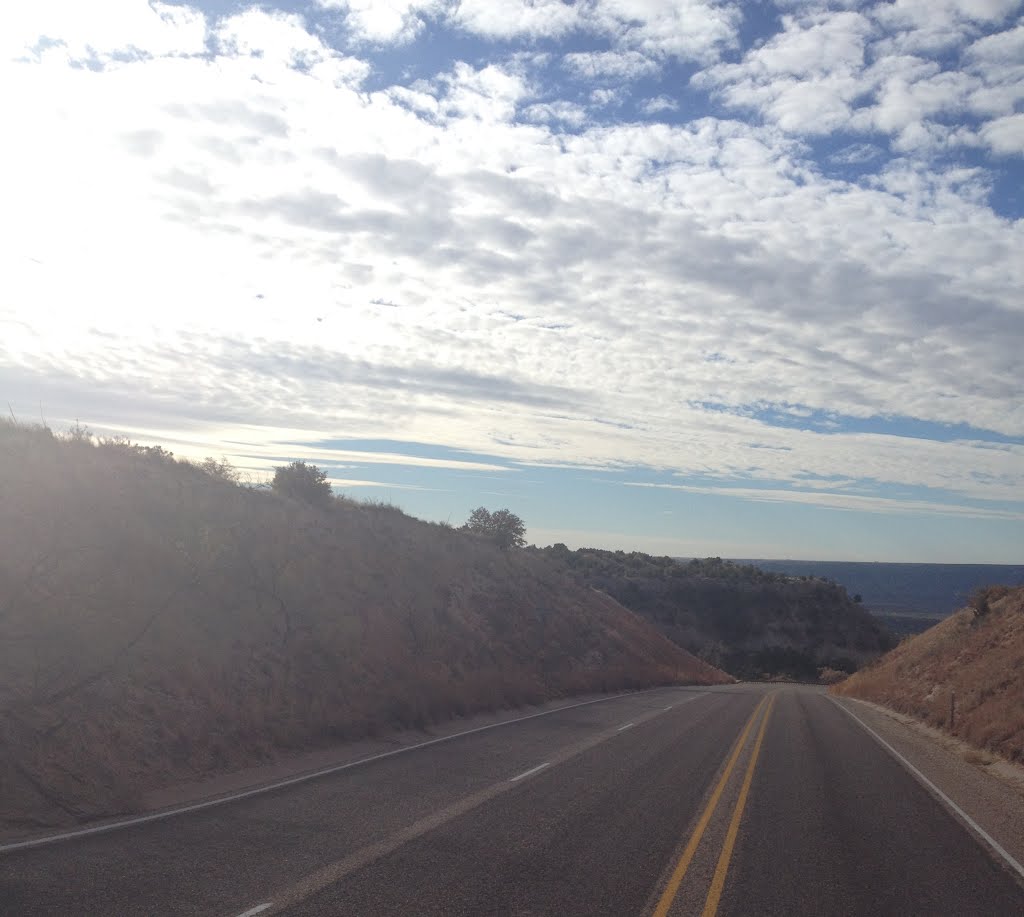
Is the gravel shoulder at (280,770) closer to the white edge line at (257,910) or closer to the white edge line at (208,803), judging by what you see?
the white edge line at (208,803)

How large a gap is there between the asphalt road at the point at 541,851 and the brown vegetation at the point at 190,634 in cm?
222

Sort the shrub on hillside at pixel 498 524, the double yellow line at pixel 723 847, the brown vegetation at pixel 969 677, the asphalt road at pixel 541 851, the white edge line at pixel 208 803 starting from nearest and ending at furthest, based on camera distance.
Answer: the asphalt road at pixel 541 851 < the double yellow line at pixel 723 847 < the white edge line at pixel 208 803 < the brown vegetation at pixel 969 677 < the shrub on hillside at pixel 498 524

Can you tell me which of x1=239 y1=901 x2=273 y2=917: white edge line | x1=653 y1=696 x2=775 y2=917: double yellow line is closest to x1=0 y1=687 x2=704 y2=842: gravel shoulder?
x1=239 y1=901 x2=273 y2=917: white edge line

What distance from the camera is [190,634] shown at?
17.9m

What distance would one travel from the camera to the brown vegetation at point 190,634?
12.8 meters

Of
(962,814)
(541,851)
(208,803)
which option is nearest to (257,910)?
(541,851)

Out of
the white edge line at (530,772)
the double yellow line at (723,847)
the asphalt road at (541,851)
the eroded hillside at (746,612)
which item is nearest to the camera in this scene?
the asphalt road at (541,851)

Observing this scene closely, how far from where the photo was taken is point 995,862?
972 centimetres

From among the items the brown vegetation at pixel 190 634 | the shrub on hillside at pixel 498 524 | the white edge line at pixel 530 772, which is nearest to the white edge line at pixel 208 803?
the brown vegetation at pixel 190 634

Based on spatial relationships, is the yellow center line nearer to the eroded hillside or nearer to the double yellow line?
the double yellow line

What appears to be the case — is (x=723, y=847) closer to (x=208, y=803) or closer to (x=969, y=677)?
(x=208, y=803)

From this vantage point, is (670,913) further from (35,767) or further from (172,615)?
(172,615)

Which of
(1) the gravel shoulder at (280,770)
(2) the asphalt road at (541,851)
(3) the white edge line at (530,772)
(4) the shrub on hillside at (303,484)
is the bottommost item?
(1) the gravel shoulder at (280,770)

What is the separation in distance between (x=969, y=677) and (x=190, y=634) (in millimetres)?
23010
